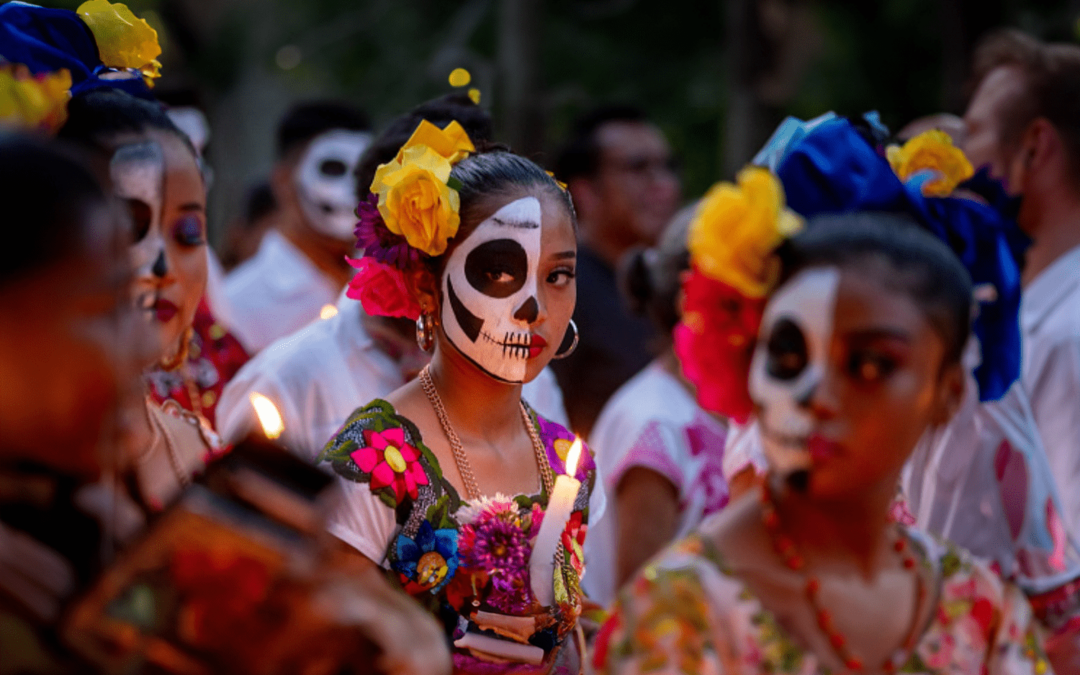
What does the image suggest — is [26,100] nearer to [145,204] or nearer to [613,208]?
[145,204]

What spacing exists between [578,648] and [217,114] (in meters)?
13.0

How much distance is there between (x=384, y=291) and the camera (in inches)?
118

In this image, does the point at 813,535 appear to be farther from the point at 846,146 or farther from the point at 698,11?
the point at 698,11

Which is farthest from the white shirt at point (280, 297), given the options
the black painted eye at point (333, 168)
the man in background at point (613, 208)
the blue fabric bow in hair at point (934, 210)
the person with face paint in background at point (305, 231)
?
the blue fabric bow in hair at point (934, 210)

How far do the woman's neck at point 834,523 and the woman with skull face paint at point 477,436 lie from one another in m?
0.85

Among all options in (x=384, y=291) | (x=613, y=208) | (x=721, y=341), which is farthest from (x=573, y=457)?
(x=613, y=208)

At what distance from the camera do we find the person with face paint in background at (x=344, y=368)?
3771mm

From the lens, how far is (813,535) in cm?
201

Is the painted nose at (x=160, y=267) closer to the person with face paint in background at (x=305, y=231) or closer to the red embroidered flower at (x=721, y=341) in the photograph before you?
the red embroidered flower at (x=721, y=341)

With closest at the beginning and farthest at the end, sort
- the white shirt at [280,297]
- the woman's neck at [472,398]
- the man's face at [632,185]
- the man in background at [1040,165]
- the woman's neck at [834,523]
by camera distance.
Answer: the woman's neck at [834,523] → the woman's neck at [472,398] → the man in background at [1040,165] → the white shirt at [280,297] → the man's face at [632,185]

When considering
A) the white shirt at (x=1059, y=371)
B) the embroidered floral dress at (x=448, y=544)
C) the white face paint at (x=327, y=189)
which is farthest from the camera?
the white face paint at (x=327, y=189)

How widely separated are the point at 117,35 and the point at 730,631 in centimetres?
200

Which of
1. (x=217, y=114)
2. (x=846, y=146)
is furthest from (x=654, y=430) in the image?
(x=217, y=114)

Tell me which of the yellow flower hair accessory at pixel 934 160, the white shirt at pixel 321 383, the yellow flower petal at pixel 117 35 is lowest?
the white shirt at pixel 321 383
